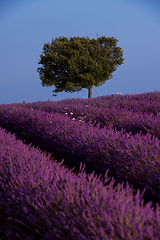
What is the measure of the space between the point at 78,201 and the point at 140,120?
3.85 m

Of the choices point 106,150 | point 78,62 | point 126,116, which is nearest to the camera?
point 106,150

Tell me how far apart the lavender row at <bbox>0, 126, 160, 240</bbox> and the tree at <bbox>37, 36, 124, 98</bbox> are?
18.0 m

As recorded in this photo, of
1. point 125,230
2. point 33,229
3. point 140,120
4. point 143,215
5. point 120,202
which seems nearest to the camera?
point 125,230

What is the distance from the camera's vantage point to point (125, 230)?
151cm

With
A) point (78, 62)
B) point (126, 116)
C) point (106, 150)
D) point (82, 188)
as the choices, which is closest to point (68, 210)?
point (82, 188)

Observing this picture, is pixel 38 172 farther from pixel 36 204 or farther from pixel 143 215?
pixel 143 215

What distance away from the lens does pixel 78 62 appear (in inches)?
815

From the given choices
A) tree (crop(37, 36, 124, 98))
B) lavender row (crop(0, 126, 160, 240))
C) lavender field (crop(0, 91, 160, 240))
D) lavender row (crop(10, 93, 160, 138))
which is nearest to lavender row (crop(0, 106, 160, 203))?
lavender field (crop(0, 91, 160, 240))

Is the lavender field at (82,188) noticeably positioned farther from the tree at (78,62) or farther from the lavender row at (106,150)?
the tree at (78,62)

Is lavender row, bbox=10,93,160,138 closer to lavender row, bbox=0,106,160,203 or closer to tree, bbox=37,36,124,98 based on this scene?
lavender row, bbox=0,106,160,203

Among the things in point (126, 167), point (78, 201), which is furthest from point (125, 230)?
point (126, 167)

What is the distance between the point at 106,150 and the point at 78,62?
708 inches

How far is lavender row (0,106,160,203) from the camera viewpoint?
3.06 meters

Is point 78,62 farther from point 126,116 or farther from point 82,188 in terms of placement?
point 82,188
